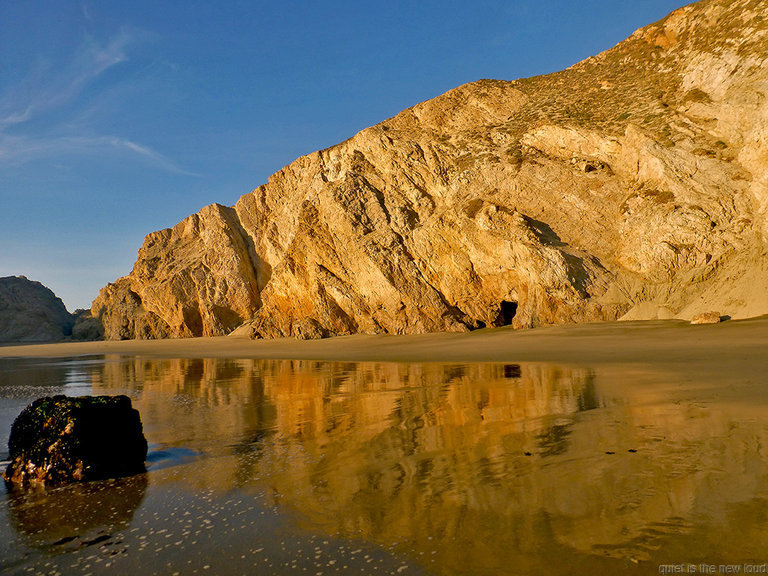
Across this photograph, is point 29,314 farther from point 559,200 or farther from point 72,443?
point 72,443

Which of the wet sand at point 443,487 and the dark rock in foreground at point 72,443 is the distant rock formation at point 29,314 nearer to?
the wet sand at point 443,487

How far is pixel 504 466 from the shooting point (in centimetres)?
466

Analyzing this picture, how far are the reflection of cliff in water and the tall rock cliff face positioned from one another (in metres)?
13.8

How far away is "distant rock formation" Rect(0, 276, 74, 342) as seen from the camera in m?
70.8

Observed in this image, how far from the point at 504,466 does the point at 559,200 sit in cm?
2296

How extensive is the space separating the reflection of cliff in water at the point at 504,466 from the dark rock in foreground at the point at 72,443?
3.43ft

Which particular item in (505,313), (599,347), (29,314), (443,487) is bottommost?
(443,487)

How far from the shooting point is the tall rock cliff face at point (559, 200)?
19.3m

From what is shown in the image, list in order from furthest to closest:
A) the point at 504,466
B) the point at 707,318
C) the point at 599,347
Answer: the point at 707,318, the point at 599,347, the point at 504,466

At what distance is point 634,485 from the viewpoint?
3.88 metres

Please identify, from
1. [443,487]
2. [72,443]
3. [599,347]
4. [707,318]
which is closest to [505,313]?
[707,318]

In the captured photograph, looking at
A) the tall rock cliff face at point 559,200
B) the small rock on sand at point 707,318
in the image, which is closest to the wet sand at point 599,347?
the small rock on sand at point 707,318

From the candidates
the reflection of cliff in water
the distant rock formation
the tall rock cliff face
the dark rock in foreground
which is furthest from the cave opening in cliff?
the distant rock formation

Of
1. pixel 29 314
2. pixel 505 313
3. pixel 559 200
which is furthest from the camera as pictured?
pixel 29 314
